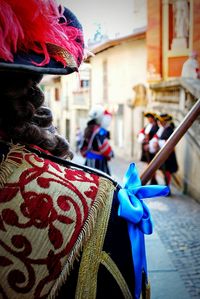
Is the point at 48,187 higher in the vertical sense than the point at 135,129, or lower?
higher

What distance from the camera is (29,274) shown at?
3.11 feet

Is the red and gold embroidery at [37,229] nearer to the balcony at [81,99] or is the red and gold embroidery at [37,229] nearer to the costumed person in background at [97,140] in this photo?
the costumed person in background at [97,140]

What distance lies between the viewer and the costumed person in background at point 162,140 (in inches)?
307

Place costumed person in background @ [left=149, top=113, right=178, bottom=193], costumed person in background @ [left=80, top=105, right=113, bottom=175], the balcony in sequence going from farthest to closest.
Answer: the balcony < costumed person in background @ [left=149, top=113, right=178, bottom=193] < costumed person in background @ [left=80, top=105, right=113, bottom=175]

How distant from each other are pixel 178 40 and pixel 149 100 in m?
4.01

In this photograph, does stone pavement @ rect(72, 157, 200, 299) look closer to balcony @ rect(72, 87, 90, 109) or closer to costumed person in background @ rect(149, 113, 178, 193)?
costumed person in background @ rect(149, 113, 178, 193)

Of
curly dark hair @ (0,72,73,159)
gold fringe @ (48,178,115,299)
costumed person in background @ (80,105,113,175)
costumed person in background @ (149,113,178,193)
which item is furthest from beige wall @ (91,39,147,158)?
gold fringe @ (48,178,115,299)

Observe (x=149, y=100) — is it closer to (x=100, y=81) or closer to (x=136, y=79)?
(x=136, y=79)

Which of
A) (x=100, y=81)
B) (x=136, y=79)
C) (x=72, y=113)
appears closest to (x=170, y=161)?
(x=136, y=79)

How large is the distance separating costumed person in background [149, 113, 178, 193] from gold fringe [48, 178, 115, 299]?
267 inches

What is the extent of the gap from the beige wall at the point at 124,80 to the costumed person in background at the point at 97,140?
785 cm

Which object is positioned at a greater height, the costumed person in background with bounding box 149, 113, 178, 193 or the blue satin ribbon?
the blue satin ribbon

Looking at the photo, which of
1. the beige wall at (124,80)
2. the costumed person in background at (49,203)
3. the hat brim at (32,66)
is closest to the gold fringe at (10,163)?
the costumed person in background at (49,203)

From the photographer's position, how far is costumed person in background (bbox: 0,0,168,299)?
3.11 feet
